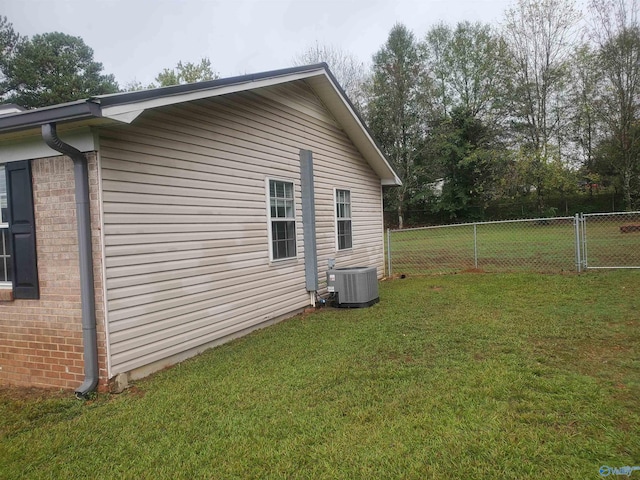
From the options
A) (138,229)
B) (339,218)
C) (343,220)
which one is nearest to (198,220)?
(138,229)

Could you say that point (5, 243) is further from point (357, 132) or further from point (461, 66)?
point (461, 66)

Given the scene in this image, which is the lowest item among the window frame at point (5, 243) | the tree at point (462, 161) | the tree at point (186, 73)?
the window frame at point (5, 243)

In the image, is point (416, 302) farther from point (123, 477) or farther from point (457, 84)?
point (457, 84)

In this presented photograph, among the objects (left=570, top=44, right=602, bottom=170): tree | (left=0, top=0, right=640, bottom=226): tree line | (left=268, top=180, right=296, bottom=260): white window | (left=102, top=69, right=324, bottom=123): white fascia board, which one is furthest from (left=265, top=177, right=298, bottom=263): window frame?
A: (left=570, top=44, right=602, bottom=170): tree

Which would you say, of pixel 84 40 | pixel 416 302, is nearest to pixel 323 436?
pixel 416 302

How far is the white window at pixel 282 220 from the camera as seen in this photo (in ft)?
21.8

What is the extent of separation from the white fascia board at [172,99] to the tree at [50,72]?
85.8 feet

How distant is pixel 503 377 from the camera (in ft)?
12.3

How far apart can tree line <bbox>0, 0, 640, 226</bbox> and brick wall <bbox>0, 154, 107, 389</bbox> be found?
24.5 m

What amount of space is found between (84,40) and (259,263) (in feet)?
108

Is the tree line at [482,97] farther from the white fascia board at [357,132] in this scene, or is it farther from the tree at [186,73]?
the white fascia board at [357,132]

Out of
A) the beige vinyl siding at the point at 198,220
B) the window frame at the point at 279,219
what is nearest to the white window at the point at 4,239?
the beige vinyl siding at the point at 198,220

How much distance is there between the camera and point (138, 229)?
4.28m

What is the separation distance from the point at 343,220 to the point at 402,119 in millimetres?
24653
